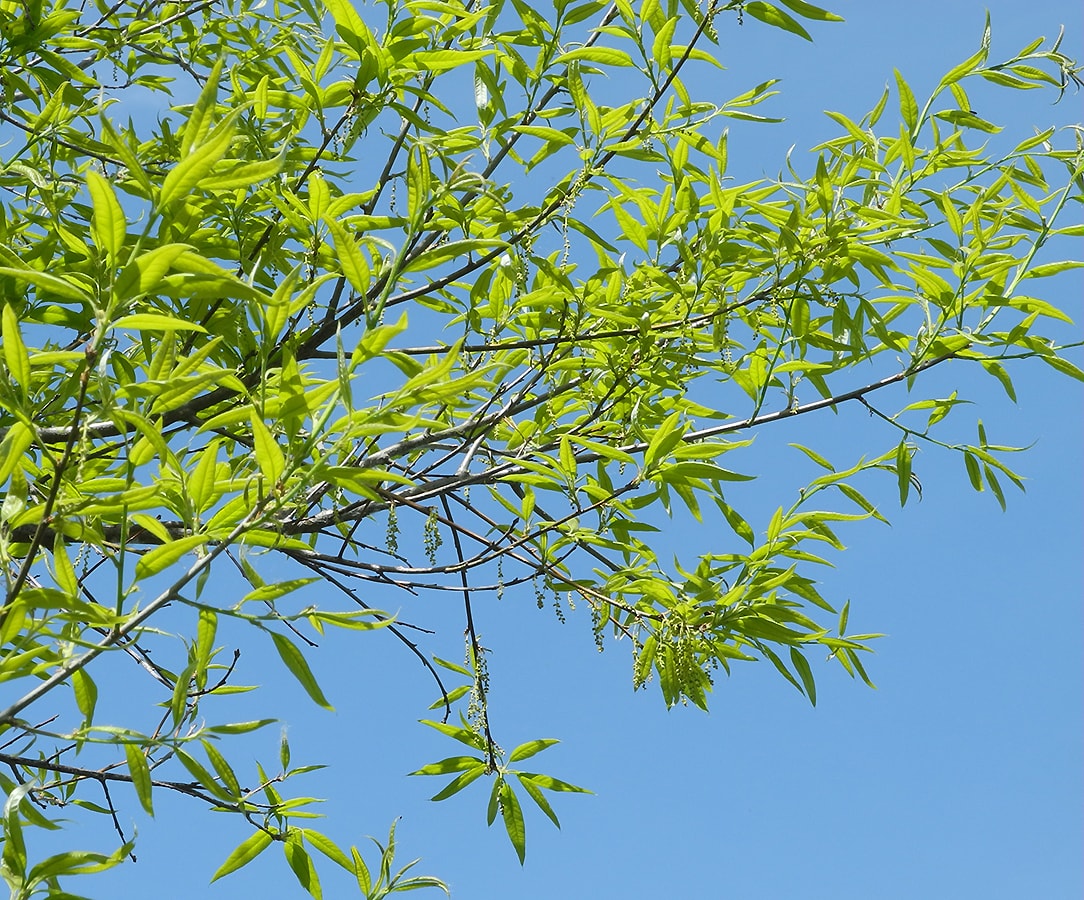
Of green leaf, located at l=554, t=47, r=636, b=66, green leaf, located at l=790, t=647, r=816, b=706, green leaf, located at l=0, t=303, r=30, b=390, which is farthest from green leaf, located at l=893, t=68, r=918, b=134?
green leaf, located at l=0, t=303, r=30, b=390

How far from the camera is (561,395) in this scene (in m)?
2.33

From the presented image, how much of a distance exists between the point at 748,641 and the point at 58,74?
1.86 metres

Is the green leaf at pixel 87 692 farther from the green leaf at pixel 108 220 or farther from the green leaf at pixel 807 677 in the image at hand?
the green leaf at pixel 807 677

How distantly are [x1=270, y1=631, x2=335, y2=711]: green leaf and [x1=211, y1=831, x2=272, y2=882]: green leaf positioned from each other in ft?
2.84

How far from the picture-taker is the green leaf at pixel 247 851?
2059mm

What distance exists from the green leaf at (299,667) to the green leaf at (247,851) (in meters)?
0.87

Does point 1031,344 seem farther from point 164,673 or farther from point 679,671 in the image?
point 164,673

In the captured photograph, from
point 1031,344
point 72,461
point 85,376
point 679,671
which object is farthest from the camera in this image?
point 1031,344

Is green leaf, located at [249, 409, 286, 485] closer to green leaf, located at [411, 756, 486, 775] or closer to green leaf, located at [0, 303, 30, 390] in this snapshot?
green leaf, located at [0, 303, 30, 390]

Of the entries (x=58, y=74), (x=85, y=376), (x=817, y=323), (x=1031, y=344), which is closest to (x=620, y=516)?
(x=817, y=323)

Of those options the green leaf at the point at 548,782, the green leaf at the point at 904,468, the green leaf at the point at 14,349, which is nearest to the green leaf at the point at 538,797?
the green leaf at the point at 548,782

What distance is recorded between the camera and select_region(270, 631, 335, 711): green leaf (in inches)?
52.0

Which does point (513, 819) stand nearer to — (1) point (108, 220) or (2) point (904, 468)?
(2) point (904, 468)

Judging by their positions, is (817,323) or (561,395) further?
(561,395)
